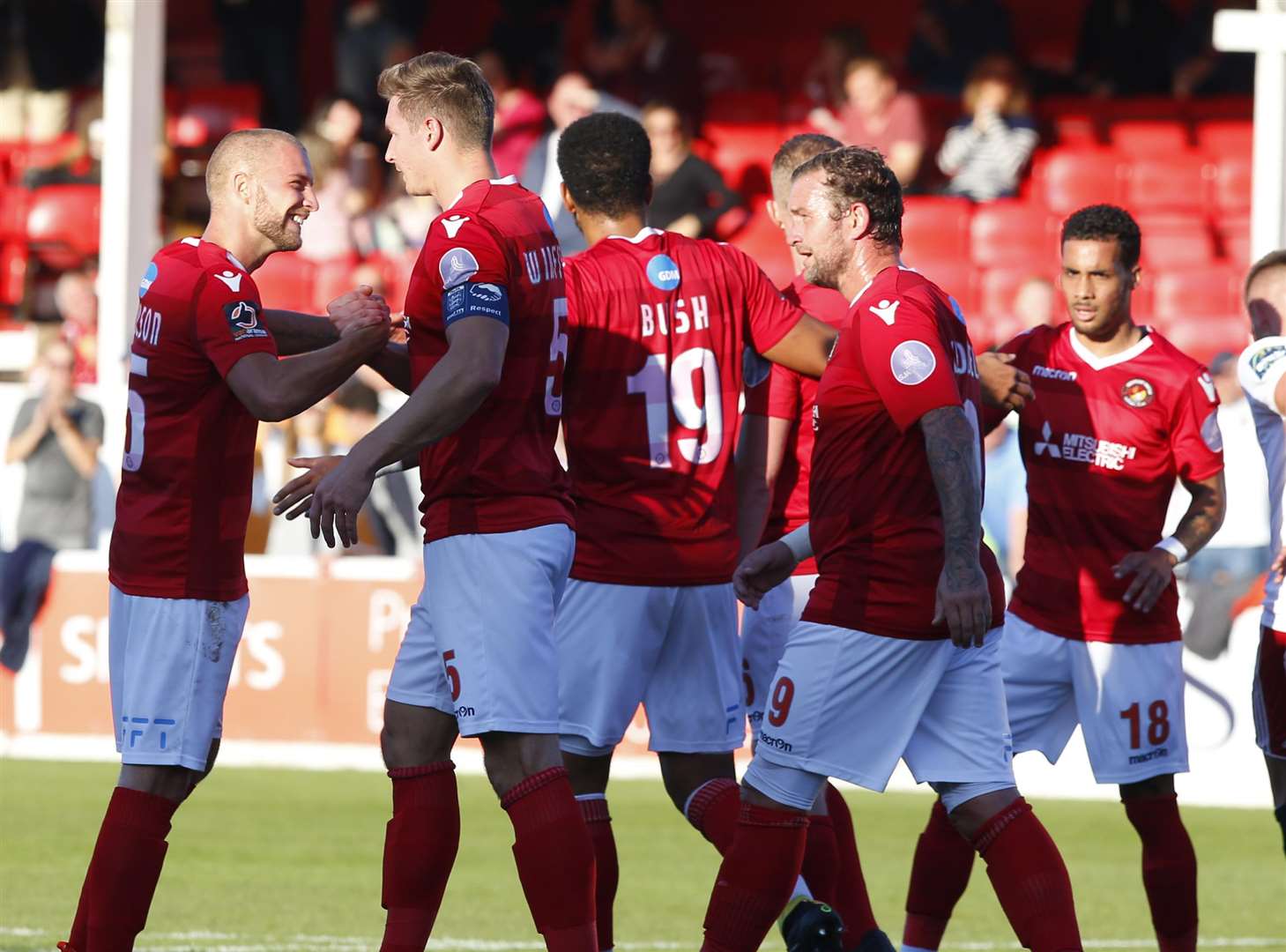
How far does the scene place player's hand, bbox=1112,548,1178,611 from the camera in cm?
589

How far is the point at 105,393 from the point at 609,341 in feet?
25.9

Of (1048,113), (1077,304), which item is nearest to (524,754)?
(1077,304)

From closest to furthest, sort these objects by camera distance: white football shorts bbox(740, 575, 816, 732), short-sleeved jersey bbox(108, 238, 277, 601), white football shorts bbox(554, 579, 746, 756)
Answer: short-sleeved jersey bbox(108, 238, 277, 601) → white football shorts bbox(554, 579, 746, 756) → white football shorts bbox(740, 575, 816, 732)

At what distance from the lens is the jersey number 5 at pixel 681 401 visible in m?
5.56

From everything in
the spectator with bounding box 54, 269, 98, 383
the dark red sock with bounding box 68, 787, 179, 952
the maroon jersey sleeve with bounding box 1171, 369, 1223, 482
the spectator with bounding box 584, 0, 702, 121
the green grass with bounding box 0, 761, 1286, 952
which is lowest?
the green grass with bounding box 0, 761, 1286, 952

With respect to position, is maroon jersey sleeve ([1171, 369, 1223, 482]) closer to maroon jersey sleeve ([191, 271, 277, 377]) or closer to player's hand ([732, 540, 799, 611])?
player's hand ([732, 540, 799, 611])

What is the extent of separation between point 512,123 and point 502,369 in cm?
1114

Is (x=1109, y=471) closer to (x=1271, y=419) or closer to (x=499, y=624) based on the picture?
(x=1271, y=419)

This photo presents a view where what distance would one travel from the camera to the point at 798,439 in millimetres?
6160

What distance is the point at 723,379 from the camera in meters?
5.65

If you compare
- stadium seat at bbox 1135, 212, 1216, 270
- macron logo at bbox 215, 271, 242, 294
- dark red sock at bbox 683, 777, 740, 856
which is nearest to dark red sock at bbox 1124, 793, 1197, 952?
dark red sock at bbox 683, 777, 740, 856

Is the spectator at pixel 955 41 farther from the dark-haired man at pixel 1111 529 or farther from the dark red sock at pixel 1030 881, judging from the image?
the dark red sock at pixel 1030 881

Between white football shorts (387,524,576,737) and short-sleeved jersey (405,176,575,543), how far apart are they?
5cm

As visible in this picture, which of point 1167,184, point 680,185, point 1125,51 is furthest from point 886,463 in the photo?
point 1125,51
